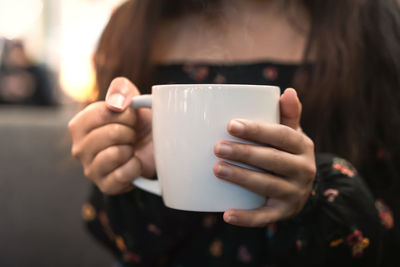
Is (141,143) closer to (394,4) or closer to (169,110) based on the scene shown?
(169,110)

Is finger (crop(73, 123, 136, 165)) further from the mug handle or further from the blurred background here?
the blurred background

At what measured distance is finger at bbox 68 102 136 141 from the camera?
0.42m

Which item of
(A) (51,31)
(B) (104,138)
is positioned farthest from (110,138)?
(A) (51,31)

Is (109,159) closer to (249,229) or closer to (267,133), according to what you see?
(267,133)

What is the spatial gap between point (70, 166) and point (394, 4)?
77 centimetres

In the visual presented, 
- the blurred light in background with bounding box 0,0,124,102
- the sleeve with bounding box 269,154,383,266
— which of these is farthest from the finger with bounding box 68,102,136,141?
the blurred light in background with bounding box 0,0,124,102

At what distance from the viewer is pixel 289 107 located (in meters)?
0.37

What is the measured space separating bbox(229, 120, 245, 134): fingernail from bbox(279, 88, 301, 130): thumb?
69 millimetres

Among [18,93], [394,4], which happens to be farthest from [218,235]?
[18,93]

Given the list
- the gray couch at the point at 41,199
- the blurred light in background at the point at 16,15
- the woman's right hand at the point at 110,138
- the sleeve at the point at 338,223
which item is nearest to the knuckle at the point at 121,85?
the woman's right hand at the point at 110,138

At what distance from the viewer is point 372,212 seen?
0.49 meters

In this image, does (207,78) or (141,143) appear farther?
(207,78)

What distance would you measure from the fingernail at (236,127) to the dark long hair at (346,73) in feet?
0.98

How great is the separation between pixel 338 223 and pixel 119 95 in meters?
0.33
